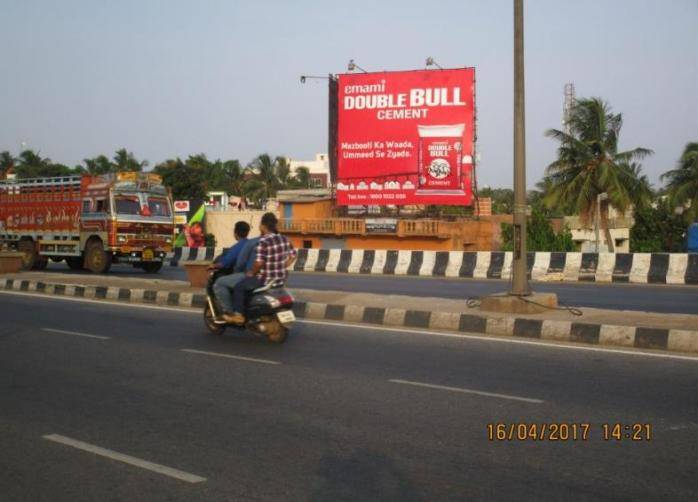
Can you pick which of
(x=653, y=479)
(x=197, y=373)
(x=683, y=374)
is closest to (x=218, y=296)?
(x=197, y=373)

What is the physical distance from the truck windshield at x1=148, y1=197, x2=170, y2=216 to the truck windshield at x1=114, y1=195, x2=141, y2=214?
45 cm

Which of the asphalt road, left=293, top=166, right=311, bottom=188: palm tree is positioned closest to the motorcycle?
the asphalt road

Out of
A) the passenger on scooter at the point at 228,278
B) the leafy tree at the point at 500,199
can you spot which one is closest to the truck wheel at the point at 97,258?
the passenger on scooter at the point at 228,278

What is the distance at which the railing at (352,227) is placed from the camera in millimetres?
44219

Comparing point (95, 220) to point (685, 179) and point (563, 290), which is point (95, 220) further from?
point (685, 179)

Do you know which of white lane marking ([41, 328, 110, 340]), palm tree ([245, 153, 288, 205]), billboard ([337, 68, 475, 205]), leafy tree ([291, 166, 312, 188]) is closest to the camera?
white lane marking ([41, 328, 110, 340])

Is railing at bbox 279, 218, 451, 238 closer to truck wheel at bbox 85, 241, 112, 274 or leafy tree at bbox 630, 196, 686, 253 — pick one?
leafy tree at bbox 630, 196, 686, 253

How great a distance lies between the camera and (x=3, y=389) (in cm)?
738

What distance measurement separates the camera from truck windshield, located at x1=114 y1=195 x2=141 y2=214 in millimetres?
23625

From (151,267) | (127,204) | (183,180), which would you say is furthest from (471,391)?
(183,180)

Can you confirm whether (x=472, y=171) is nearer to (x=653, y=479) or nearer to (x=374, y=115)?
(x=374, y=115)

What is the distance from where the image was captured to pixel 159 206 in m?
24.5
